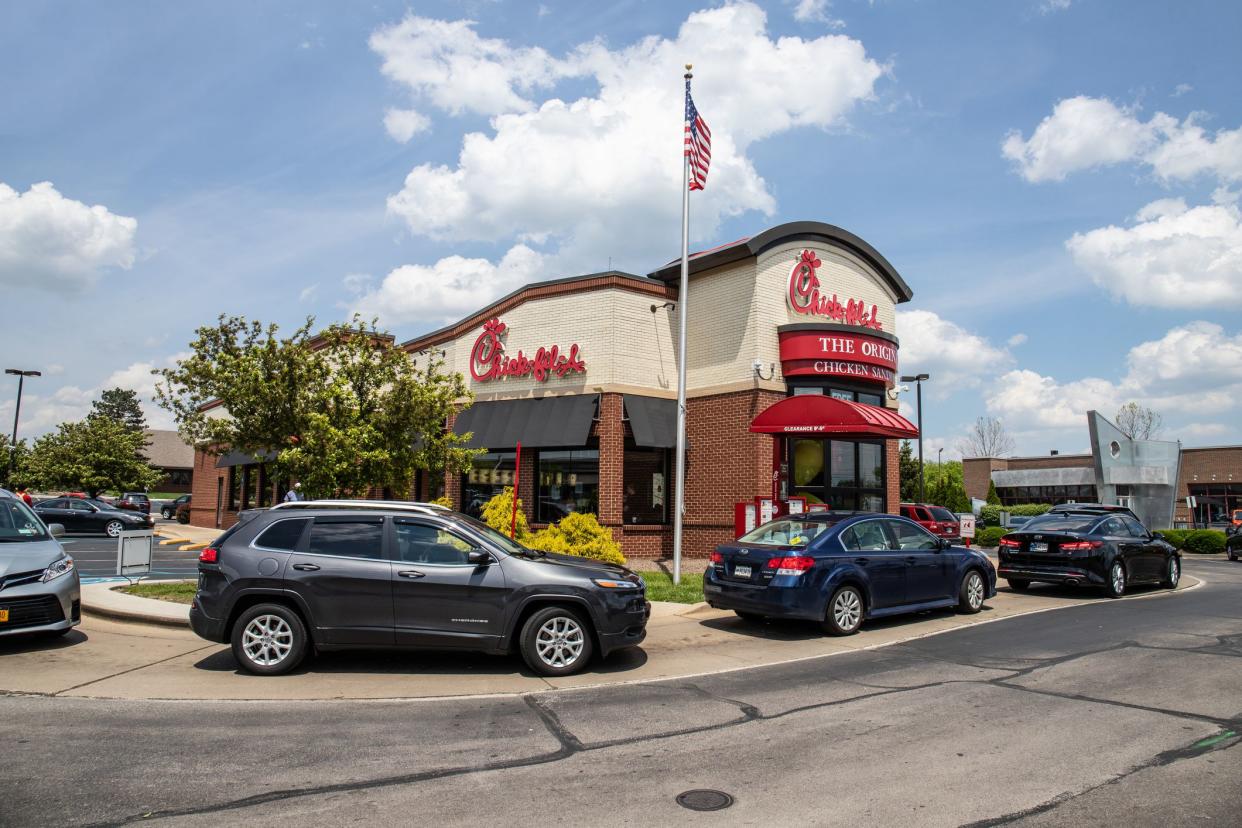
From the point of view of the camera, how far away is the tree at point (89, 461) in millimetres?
46594

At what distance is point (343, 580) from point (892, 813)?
5.33 metres

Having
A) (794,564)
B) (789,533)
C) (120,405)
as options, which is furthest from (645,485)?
(120,405)

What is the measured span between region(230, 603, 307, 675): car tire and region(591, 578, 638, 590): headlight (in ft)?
9.32

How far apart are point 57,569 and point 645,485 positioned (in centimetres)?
1289

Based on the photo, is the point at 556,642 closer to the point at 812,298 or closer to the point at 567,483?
the point at 567,483

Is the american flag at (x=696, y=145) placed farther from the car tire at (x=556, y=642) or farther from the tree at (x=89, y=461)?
the tree at (x=89, y=461)

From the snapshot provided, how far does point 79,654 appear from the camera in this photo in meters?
8.62

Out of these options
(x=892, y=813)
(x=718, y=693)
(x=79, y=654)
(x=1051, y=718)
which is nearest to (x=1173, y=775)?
(x=1051, y=718)

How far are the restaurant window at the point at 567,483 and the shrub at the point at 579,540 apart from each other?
4.94 meters

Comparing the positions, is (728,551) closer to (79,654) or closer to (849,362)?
(79,654)

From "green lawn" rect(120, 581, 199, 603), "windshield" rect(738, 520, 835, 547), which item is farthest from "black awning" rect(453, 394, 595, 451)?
"windshield" rect(738, 520, 835, 547)

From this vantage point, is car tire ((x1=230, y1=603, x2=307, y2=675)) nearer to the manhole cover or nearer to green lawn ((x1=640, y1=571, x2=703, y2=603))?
the manhole cover

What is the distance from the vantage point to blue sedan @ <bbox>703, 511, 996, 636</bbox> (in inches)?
392

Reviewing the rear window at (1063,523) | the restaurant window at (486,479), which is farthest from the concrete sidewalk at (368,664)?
the restaurant window at (486,479)
